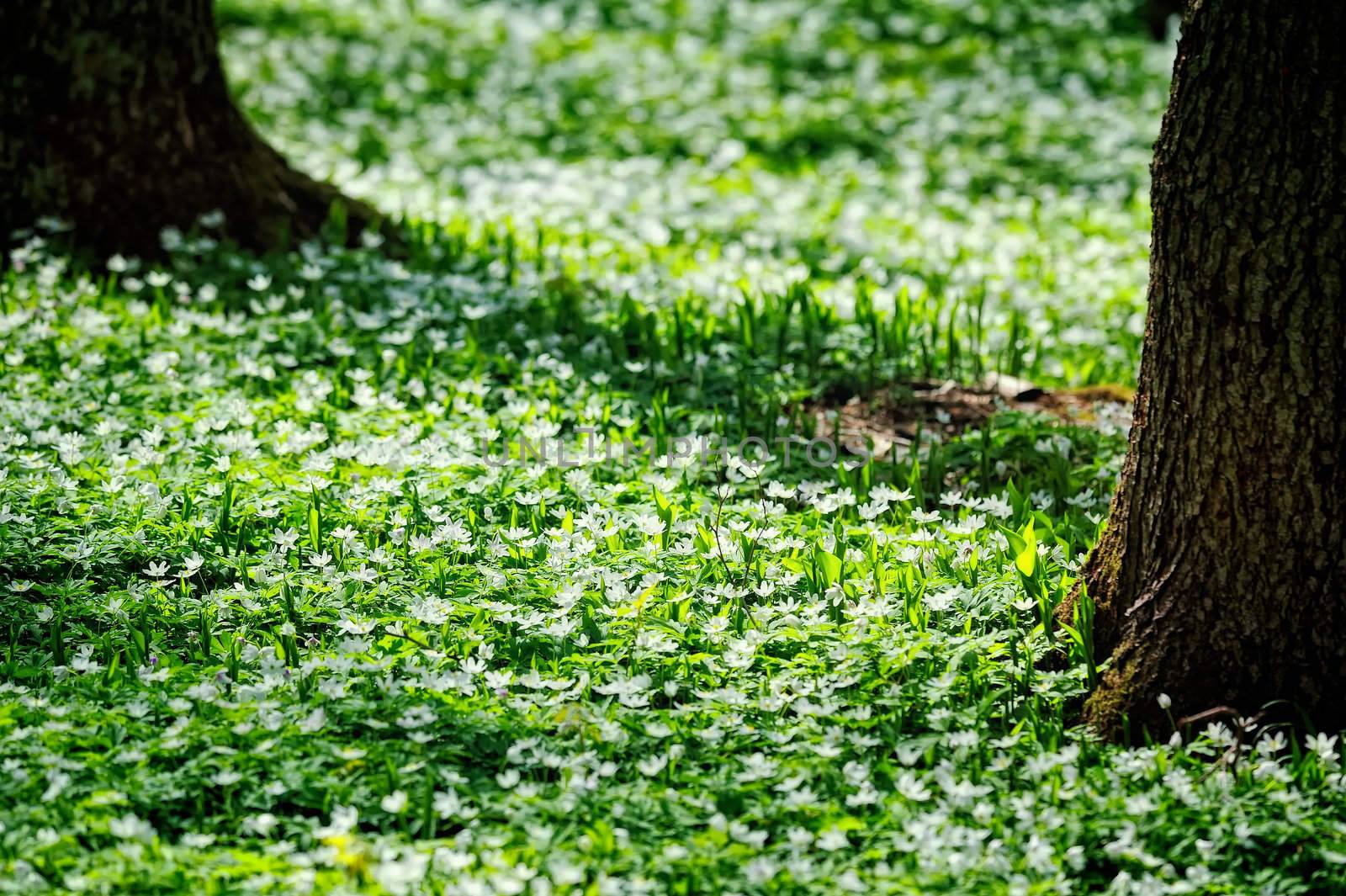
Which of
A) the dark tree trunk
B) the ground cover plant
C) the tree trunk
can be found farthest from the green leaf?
the dark tree trunk

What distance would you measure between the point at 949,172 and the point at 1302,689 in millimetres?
5828

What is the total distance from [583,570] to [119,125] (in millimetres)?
3482

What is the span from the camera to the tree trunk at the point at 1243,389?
2.96 m

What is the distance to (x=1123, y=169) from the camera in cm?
855

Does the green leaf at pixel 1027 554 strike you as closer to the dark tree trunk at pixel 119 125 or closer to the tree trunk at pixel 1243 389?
the tree trunk at pixel 1243 389

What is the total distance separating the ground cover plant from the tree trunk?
174mm

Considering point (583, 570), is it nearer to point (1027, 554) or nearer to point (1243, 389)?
point (1027, 554)

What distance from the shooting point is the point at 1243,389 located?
3072 mm

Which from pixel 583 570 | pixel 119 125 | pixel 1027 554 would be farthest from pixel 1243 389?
pixel 119 125

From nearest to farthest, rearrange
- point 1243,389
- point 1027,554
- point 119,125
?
point 1243,389 → point 1027,554 → point 119,125

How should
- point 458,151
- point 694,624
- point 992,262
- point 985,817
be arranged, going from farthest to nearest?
point 458,151, point 992,262, point 694,624, point 985,817

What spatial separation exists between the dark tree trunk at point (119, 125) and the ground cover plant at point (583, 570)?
0.21m

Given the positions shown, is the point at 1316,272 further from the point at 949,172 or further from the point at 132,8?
the point at 949,172

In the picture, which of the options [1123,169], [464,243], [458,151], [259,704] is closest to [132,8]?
[464,243]
